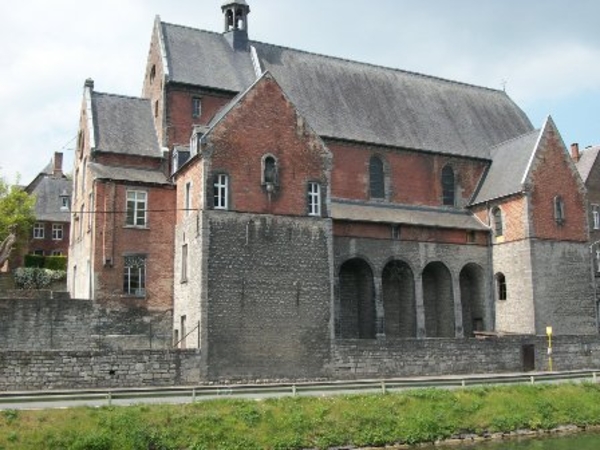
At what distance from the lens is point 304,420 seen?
23.0 m

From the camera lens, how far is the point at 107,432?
67.3 feet

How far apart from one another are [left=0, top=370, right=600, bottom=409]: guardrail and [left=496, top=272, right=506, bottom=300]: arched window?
1240 centimetres

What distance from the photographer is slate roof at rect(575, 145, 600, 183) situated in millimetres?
54781

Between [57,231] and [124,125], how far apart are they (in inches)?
1384

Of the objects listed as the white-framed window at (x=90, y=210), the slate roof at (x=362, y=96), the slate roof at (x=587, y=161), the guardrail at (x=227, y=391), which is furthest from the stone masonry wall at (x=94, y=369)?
the slate roof at (x=587, y=161)

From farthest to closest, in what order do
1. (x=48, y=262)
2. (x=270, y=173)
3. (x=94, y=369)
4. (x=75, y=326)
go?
(x=48, y=262)
(x=270, y=173)
(x=75, y=326)
(x=94, y=369)

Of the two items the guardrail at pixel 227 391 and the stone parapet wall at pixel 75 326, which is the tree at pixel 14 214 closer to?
the stone parapet wall at pixel 75 326

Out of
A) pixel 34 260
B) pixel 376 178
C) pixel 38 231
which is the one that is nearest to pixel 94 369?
pixel 376 178

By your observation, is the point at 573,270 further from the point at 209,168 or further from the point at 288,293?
the point at 209,168

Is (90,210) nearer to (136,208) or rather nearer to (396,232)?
(136,208)

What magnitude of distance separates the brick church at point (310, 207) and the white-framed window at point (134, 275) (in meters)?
0.07

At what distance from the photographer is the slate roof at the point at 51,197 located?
234 feet

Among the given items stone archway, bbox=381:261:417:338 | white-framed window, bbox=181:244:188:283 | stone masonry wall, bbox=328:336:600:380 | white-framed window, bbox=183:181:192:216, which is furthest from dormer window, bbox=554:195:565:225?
white-framed window, bbox=181:244:188:283

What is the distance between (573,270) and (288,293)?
19.1 meters
